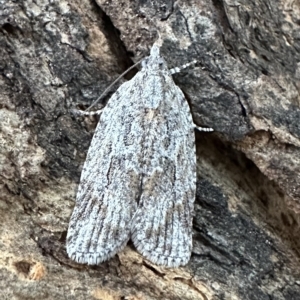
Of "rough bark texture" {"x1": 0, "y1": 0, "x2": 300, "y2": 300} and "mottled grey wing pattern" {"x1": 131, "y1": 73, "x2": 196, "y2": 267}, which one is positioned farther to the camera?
"mottled grey wing pattern" {"x1": 131, "y1": 73, "x2": 196, "y2": 267}

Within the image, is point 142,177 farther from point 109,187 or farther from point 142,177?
point 109,187

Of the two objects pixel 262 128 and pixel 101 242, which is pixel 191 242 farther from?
pixel 262 128

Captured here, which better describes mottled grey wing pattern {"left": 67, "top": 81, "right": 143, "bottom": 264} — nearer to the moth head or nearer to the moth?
the moth

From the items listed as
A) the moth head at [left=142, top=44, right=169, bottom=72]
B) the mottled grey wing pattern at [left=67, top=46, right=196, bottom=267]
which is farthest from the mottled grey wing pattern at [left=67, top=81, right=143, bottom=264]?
the moth head at [left=142, top=44, right=169, bottom=72]

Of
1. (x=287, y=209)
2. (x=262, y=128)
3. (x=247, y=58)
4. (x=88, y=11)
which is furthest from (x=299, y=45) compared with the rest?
(x=88, y=11)

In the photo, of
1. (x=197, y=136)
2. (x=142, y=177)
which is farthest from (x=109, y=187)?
(x=197, y=136)

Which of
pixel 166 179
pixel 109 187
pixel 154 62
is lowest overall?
pixel 166 179

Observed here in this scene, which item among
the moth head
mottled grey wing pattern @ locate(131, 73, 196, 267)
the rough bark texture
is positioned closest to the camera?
the rough bark texture

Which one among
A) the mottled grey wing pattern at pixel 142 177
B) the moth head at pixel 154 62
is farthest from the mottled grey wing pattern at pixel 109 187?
the moth head at pixel 154 62
